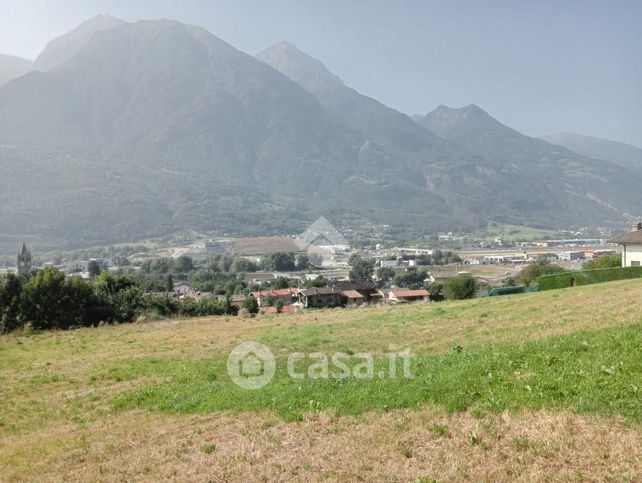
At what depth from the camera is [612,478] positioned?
212 inches

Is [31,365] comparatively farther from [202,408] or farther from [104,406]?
[202,408]

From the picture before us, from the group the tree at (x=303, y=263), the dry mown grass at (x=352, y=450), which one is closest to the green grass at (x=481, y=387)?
the dry mown grass at (x=352, y=450)

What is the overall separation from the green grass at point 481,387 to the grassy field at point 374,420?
0.03 m

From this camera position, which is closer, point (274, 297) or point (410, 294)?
point (410, 294)

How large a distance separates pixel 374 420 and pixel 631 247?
38.4 m

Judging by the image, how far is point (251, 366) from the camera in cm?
Answer: 1422

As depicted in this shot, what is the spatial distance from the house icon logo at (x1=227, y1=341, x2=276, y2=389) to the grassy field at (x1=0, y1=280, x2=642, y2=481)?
39 cm

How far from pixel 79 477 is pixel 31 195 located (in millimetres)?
201312

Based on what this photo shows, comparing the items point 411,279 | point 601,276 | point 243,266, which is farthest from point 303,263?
point 601,276

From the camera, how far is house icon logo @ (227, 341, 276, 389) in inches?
471

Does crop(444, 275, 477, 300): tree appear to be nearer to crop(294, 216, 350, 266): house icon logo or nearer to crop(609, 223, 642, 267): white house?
crop(609, 223, 642, 267): white house

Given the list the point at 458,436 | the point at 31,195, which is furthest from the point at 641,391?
the point at 31,195

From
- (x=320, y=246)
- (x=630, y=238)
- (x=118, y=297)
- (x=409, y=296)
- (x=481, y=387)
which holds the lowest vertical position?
(x=409, y=296)

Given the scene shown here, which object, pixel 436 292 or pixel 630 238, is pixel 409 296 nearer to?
pixel 436 292
